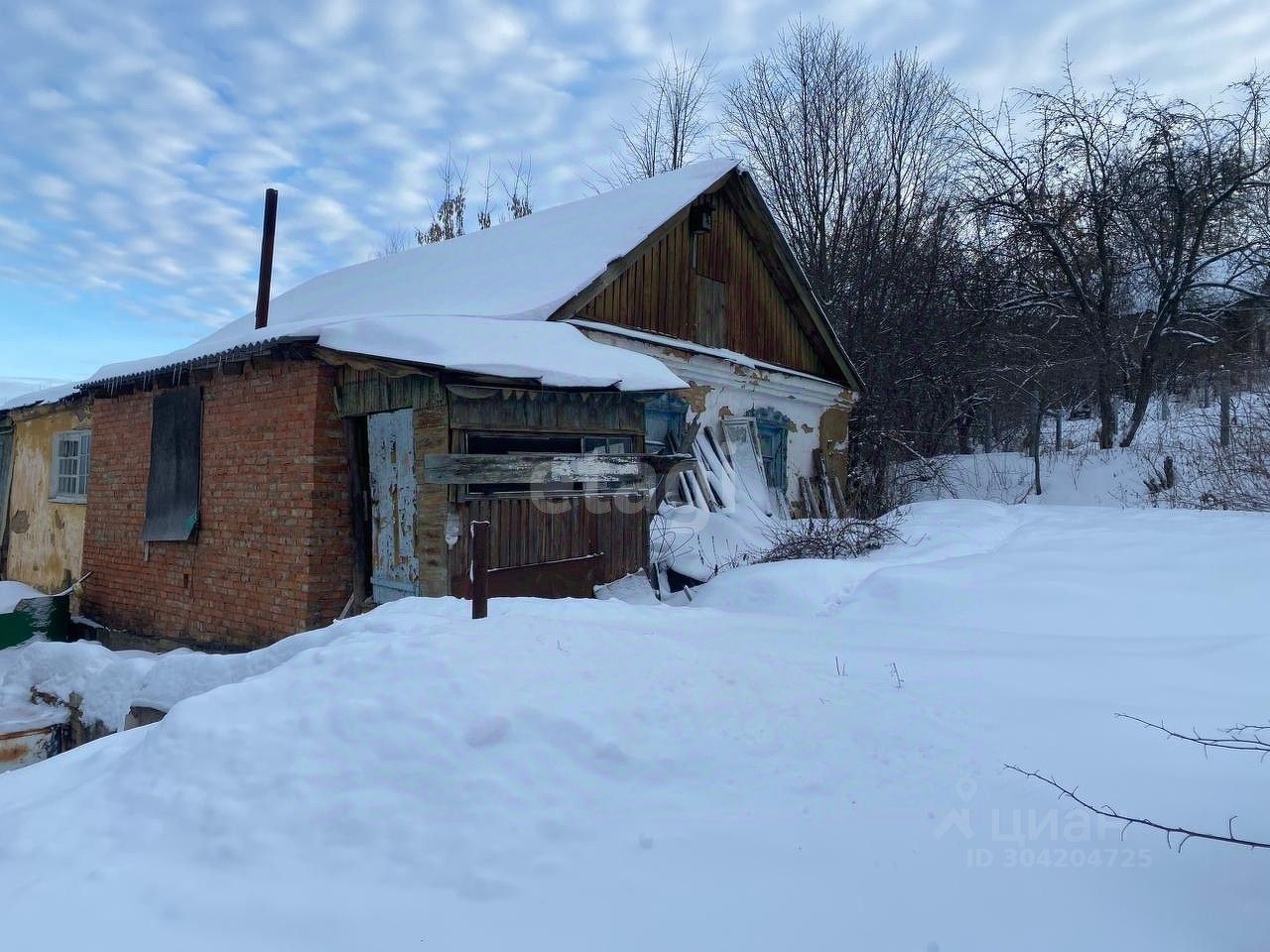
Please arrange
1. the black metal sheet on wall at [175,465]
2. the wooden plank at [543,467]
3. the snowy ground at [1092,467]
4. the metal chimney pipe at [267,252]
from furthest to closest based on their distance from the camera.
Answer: the snowy ground at [1092,467] → the metal chimney pipe at [267,252] → the black metal sheet on wall at [175,465] → the wooden plank at [543,467]

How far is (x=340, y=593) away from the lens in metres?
6.92

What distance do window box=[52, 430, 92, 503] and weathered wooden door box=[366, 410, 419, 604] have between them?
5.85 meters

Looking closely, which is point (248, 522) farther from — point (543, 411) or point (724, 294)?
point (724, 294)

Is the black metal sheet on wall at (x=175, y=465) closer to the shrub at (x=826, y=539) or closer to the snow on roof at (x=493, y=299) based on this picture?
the snow on roof at (x=493, y=299)

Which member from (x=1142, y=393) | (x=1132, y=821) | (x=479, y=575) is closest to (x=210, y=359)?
(x=479, y=575)

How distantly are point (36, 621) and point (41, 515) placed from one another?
2.69m

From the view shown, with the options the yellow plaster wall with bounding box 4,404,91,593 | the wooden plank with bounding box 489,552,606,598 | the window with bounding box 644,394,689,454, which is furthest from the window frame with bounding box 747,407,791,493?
the yellow plaster wall with bounding box 4,404,91,593

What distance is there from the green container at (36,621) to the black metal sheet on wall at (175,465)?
2127 millimetres

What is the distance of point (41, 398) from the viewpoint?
433 inches

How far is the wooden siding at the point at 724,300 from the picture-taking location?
9720 mm

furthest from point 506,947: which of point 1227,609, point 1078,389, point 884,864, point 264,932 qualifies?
point 1078,389

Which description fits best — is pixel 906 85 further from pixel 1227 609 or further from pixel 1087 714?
pixel 1087 714

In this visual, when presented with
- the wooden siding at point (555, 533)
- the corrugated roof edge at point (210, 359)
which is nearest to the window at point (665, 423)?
the wooden siding at point (555, 533)

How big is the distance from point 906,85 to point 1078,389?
1042 cm
